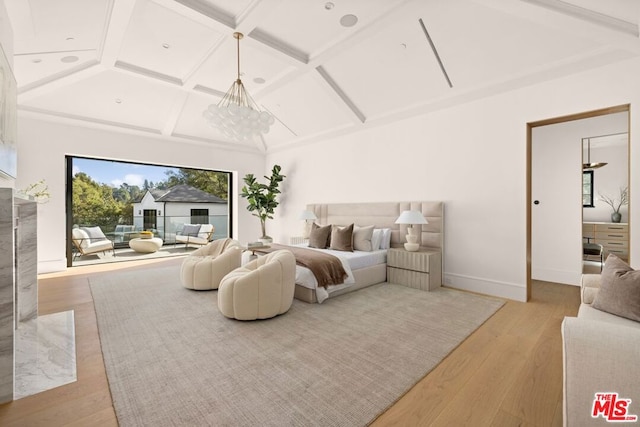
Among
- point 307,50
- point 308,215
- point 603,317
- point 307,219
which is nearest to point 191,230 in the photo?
point 307,219

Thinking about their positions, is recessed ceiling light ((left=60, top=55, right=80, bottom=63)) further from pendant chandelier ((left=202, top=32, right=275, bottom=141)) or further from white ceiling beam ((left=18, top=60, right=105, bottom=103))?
pendant chandelier ((left=202, top=32, right=275, bottom=141))

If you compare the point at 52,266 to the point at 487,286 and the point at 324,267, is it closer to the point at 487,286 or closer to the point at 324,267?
the point at 324,267

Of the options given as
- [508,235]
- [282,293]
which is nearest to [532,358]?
[508,235]

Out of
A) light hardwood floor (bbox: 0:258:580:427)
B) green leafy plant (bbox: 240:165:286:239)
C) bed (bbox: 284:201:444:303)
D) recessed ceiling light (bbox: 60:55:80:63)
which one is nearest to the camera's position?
light hardwood floor (bbox: 0:258:580:427)

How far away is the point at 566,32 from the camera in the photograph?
2.96 meters

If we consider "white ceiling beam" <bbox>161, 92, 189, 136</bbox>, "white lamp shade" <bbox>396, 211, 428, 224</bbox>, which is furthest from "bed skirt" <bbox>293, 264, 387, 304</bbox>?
"white ceiling beam" <bbox>161, 92, 189, 136</bbox>

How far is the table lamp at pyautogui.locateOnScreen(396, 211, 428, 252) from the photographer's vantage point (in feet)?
13.4

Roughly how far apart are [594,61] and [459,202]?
83.7 inches

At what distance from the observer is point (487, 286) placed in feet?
13.1

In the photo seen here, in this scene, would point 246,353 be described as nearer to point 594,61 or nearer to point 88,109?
point 594,61

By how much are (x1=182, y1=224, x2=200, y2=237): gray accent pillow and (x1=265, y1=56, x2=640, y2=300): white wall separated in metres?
4.64

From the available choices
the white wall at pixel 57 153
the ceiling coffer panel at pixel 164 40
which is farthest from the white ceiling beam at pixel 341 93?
the white wall at pixel 57 153

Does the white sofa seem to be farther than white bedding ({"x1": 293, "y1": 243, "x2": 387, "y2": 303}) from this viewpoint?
No
